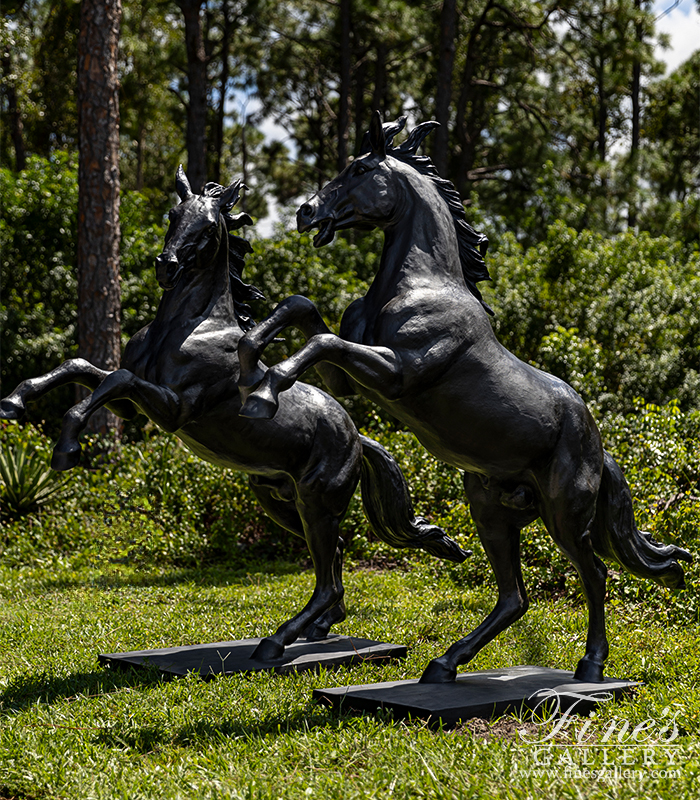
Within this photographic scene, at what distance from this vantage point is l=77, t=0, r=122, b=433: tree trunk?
10.2m

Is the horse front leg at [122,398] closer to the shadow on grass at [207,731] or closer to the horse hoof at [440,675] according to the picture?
the shadow on grass at [207,731]

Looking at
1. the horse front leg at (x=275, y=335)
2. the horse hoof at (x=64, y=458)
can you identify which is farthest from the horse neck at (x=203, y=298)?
the horse hoof at (x=64, y=458)

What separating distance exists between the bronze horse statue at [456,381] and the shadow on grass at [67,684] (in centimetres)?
150

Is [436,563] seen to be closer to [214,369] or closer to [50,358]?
[214,369]

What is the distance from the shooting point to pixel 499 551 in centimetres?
424

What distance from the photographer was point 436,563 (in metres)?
8.25

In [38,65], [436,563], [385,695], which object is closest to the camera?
[385,695]

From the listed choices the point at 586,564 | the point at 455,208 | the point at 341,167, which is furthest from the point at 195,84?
the point at 586,564

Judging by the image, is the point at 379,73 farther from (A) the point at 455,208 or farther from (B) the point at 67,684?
(B) the point at 67,684

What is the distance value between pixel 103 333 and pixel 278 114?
722 inches

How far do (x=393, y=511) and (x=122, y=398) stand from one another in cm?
171

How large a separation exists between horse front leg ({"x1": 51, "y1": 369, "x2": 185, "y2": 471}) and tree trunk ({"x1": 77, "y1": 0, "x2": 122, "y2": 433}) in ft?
20.9

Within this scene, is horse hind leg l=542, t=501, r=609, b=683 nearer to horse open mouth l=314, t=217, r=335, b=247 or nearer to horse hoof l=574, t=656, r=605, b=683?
horse hoof l=574, t=656, r=605, b=683

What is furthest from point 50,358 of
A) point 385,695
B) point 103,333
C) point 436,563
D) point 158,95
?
point 158,95
